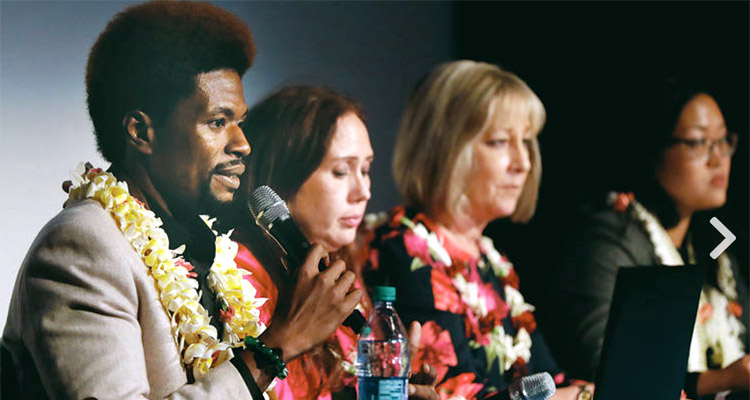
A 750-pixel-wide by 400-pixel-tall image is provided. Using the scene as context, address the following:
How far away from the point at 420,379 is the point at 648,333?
0.48m

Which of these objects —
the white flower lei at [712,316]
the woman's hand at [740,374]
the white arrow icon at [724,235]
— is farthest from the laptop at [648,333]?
the white arrow icon at [724,235]

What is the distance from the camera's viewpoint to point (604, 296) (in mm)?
2795

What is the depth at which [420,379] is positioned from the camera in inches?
74.0

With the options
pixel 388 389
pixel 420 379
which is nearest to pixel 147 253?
pixel 388 389

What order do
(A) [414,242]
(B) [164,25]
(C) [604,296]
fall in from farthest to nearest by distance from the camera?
(C) [604,296] → (A) [414,242] → (B) [164,25]

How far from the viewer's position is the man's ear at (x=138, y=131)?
5.57ft

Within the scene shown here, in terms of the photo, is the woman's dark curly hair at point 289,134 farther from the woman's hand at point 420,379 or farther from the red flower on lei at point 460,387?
the red flower on lei at point 460,387

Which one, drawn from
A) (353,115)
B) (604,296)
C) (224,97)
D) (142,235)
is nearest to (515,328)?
(604,296)

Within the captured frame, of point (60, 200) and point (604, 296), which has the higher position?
point (60, 200)

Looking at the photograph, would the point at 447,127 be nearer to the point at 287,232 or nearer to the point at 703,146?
the point at 287,232

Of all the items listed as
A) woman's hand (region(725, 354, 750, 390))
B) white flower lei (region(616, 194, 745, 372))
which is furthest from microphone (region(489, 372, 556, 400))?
white flower lei (region(616, 194, 745, 372))

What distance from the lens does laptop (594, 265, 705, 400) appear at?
1.79 m

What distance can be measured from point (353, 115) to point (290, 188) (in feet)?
0.88

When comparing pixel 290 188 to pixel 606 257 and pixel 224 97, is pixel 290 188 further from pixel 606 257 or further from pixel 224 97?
pixel 606 257
